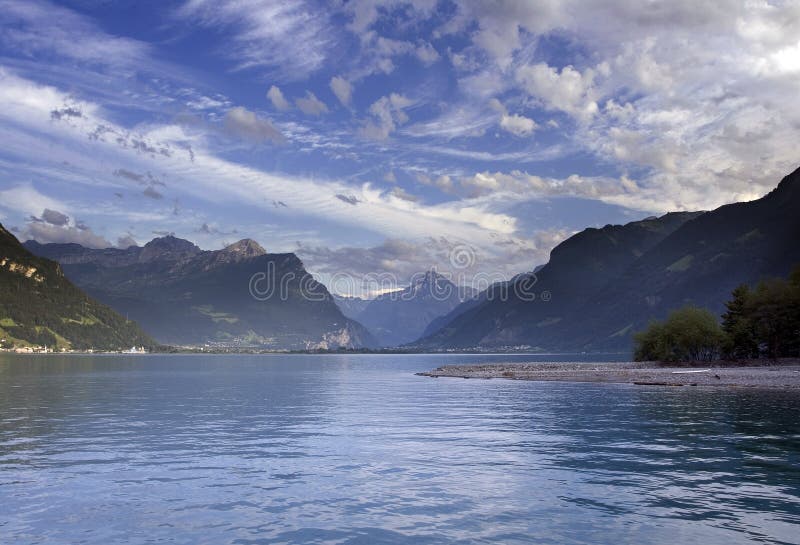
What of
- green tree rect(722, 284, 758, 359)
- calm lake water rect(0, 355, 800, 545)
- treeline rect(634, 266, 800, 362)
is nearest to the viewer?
calm lake water rect(0, 355, 800, 545)

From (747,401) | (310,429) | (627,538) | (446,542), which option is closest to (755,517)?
(627,538)

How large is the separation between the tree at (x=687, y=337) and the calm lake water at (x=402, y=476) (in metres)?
101

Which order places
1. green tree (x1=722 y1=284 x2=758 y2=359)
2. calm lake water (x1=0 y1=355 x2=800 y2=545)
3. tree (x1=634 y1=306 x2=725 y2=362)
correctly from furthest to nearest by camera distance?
→ tree (x1=634 y1=306 x2=725 y2=362), green tree (x1=722 y1=284 x2=758 y2=359), calm lake water (x1=0 y1=355 x2=800 y2=545)

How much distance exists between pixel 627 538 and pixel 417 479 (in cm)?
1203

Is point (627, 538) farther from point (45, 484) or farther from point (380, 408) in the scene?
point (380, 408)

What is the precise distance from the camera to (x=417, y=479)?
3061 cm

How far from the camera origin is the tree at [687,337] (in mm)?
156625

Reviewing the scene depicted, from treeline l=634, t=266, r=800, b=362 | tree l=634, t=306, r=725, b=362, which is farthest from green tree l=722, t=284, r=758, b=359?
tree l=634, t=306, r=725, b=362

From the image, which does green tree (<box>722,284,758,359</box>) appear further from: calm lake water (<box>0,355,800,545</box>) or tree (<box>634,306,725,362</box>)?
calm lake water (<box>0,355,800,545</box>)

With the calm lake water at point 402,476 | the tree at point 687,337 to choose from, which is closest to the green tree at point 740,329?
the tree at point 687,337

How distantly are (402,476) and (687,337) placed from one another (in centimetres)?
14558

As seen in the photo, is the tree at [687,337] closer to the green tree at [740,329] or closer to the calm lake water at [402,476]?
the green tree at [740,329]

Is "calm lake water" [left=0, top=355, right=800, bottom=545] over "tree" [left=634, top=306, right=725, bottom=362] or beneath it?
beneath

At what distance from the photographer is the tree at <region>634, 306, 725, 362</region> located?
157 meters
